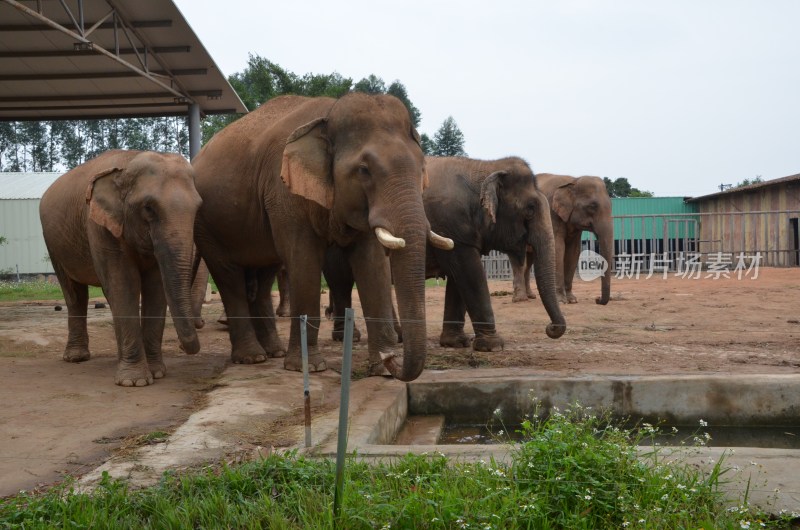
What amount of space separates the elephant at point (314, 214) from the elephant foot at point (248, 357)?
0.01m

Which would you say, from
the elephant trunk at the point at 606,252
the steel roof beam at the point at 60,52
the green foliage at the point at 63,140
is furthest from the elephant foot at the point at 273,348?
the green foliage at the point at 63,140

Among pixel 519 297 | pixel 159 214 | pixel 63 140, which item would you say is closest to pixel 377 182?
pixel 159 214

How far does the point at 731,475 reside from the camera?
12.8 ft

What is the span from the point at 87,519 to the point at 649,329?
8.42 meters

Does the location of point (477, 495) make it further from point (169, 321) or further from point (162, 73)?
point (162, 73)

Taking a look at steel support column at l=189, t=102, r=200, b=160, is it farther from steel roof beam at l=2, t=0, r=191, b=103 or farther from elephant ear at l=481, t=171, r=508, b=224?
elephant ear at l=481, t=171, r=508, b=224

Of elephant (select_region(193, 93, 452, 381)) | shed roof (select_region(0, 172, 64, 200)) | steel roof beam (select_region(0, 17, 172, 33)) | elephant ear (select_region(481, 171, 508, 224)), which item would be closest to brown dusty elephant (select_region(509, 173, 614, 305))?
elephant ear (select_region(481, 171, 508, 224))

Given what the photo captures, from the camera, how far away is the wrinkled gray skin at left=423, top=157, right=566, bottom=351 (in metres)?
8.57

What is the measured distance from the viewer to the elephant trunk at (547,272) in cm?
791

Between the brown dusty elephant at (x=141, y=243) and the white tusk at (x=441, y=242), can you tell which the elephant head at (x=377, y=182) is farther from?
the brown dusty elephant at (x=141, y=243)

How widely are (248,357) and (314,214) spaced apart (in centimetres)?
180

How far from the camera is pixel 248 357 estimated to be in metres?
7.75

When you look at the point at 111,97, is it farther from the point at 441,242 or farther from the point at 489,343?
the point at 441,242

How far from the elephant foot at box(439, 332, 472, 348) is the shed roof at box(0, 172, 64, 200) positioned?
92.2ft
